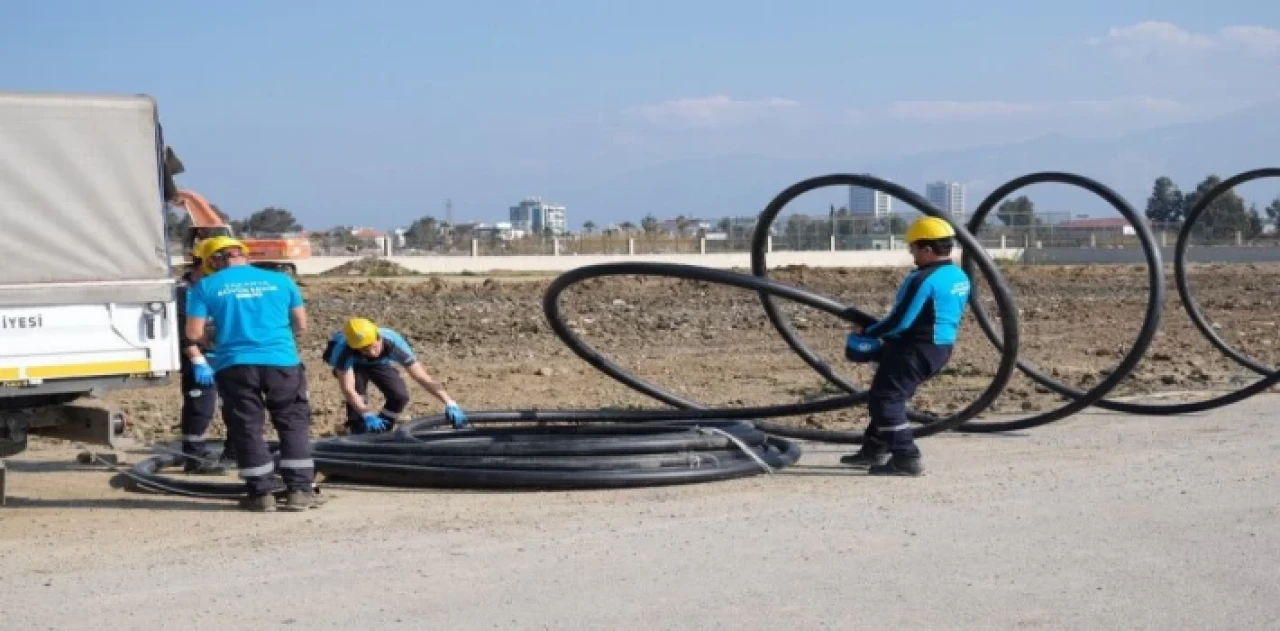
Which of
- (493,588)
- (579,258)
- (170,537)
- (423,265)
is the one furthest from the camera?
(579,258)

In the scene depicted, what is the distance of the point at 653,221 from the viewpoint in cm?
10238

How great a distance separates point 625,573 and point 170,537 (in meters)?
2.63

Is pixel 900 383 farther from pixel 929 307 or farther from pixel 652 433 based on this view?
pixel 652 433

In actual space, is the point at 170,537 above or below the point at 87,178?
below

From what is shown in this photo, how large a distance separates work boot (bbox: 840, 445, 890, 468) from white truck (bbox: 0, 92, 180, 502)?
4436 mm

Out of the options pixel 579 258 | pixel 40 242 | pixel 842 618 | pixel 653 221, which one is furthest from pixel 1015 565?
pixel 653 221

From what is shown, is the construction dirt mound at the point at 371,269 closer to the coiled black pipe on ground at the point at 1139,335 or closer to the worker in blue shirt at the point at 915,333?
the coiled black pipe on ground at the point at 1139,335

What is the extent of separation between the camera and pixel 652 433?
11.9 m

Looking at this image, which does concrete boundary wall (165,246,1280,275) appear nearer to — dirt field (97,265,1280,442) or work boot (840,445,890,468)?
dirt field (97,265,1280,442)

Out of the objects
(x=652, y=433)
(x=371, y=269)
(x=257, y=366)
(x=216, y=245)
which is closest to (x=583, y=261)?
(x=371, y=269)

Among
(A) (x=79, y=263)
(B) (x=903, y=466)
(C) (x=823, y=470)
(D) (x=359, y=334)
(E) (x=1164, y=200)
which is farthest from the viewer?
(E) (x=1164, y=200)

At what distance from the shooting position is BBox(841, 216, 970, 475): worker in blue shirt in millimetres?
10586

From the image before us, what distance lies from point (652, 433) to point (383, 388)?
6.58 feet

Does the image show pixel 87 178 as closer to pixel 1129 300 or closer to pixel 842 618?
pixel 842 618
